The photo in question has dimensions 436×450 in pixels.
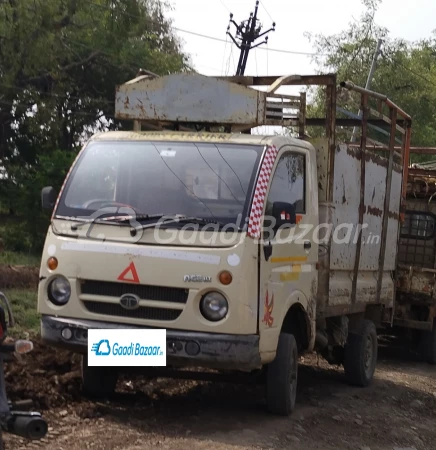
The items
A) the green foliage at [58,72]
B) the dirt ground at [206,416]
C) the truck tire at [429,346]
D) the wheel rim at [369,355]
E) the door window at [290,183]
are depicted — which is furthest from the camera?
the green foliage at [58,72]

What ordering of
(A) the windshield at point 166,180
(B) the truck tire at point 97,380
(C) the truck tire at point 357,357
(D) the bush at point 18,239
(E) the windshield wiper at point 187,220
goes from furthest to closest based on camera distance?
1. (D) the bush at point 18,239
2. (C) the truck tire at point 357,357
3. (B) the truck tire at point 97,380
4. (A) the windshield at point 166,180
5. (E) the windshield wiper at point 187,220

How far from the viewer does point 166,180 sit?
632cm

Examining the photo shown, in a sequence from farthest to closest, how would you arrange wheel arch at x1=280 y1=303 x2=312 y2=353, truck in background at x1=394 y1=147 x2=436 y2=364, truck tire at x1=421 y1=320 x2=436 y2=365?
1. truck tire at x1=421 y1=320 x2=436 y2=365
2. truck in background at x1=394 y1=147 x2=436 y2=364
3. wheel arch at x1=280 y1=303 x2=312 y2=353

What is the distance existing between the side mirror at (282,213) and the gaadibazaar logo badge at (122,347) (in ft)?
4.02

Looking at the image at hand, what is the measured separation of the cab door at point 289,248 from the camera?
6059mm

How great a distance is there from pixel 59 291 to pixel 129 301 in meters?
0.57

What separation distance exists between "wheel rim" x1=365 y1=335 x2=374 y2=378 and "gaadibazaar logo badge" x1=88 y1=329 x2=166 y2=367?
3.62 meters

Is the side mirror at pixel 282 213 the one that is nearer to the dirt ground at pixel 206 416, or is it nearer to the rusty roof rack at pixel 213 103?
the rusty roof rack at pixel 213 103

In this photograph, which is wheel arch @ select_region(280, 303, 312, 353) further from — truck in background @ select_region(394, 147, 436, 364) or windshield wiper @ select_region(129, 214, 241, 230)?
truck in background @ select_region(394, 147, 436, 364)

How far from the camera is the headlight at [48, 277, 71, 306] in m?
6.08

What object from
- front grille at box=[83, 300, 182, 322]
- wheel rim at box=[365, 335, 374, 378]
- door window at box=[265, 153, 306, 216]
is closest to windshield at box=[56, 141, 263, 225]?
door window at box=[265, 153, 306, 216]

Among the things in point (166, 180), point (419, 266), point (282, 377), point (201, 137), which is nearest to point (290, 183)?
point (201, 137)

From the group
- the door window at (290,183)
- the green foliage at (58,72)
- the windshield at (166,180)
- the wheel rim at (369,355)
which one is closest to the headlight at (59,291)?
the windshield at (166,180)

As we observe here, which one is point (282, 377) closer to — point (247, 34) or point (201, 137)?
point (201, 137)
